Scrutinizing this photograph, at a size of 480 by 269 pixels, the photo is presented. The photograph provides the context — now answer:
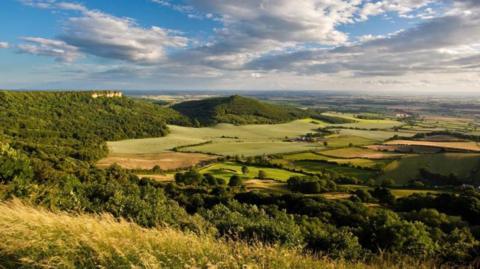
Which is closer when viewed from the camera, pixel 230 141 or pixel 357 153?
pixel 357 153

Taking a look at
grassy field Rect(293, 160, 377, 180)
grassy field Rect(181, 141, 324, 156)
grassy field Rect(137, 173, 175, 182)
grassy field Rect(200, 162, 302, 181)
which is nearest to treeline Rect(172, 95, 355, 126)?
grassy field Rect(181, 141, 324, 156)

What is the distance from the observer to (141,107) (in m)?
175

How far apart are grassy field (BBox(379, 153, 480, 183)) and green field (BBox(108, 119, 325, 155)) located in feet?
92.8

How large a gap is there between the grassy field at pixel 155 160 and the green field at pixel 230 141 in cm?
758

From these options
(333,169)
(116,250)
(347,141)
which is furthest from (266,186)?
(347,141)

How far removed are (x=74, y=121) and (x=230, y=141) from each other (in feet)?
187

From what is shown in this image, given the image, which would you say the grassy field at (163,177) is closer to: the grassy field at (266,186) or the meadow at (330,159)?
the grassy field at (266,186)

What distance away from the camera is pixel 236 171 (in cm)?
6831

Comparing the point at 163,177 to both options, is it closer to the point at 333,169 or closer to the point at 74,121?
the point at 333,169

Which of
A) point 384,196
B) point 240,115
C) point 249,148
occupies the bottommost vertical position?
point 249,148

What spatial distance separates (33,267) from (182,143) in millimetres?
103788

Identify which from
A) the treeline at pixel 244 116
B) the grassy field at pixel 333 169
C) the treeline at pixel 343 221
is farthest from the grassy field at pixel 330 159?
the treeline at pixel 244 116

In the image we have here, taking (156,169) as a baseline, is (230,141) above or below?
above

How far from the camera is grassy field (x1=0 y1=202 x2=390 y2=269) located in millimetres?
5779
